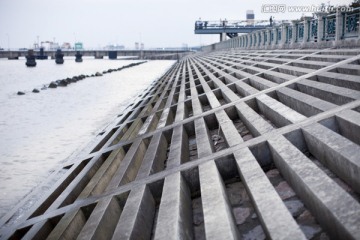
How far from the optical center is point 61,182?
17.2 ft

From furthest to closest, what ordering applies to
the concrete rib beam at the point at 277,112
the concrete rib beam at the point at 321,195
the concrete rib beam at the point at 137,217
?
the concrete rib beam at the point at 277,112 < the concrete rib beam at the point at 137,217 < the concrete rib beam at the point at 321,195

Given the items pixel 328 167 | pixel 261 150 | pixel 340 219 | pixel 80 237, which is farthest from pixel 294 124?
pixel 80 237

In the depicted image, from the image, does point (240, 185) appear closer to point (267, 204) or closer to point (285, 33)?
point (267, 204)

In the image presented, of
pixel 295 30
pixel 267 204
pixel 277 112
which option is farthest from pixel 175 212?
pixel 295 30

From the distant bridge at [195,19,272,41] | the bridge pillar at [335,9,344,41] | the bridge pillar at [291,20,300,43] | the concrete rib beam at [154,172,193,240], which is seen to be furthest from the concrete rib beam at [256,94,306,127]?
the distant bridge at [195,19,272,41]

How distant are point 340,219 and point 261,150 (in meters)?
1.52

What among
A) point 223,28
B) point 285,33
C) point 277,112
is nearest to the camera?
point 277,112

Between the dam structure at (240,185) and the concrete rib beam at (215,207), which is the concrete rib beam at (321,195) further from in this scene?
the concrete rib beam at (215,207)

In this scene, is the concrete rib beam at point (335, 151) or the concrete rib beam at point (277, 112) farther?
the concrete rib beam at point (277, 112)

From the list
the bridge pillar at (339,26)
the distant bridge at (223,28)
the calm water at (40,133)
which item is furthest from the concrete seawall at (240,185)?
the distant bridge at (223,28)

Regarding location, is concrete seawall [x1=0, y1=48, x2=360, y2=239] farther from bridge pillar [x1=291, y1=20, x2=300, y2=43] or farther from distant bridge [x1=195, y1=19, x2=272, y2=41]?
distant bridge [x1=195, y1=19, x2=272, y2=41]

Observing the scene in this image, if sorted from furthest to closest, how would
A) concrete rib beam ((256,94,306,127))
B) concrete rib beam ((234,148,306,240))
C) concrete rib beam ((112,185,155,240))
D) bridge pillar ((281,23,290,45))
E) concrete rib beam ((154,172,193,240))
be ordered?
bridge pillar ((281,23,290,45)) < concrete rib beam ((256,94,306,127)) < concrete rib beam ((112,185,155,240)) < concrete rib beam ((154,172,193,240)) < concrete rib beam ((234,148,306,240))

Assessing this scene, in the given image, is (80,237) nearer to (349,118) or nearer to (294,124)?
(294,124)

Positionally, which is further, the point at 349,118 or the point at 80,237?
the point at 349,118
